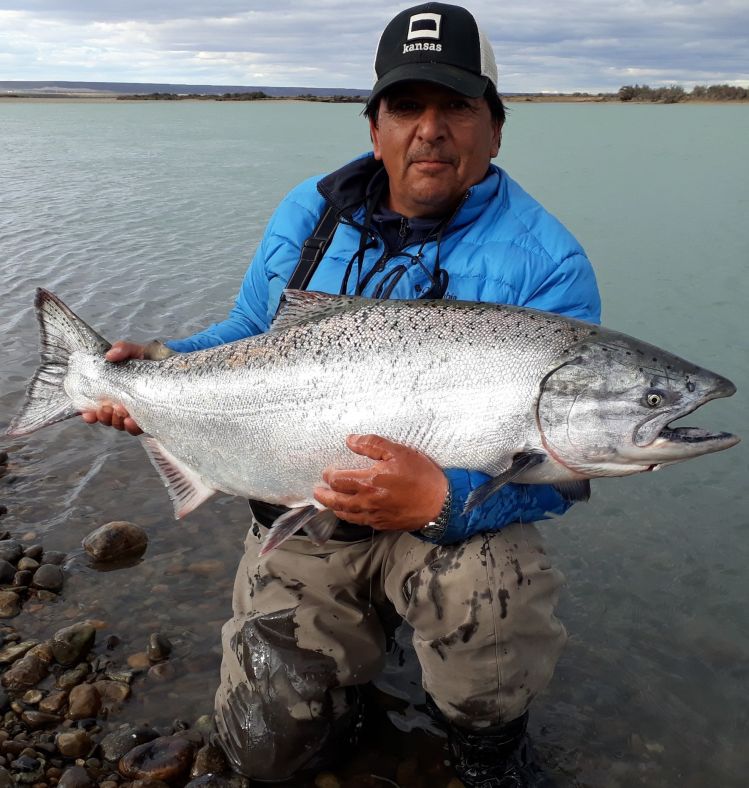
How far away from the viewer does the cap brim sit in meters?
3.26


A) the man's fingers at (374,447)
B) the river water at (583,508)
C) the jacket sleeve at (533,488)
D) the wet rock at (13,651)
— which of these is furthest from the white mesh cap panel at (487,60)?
the wet rock at (13,651)

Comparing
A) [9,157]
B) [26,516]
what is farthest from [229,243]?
[9,157]

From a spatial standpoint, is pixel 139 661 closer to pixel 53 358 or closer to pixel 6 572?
pixel 6 572

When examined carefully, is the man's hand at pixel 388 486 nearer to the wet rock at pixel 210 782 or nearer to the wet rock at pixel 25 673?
the wet rock at pixel 210 782

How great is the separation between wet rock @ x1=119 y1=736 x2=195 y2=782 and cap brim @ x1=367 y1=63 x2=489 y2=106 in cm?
296

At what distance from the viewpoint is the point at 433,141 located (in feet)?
11.1

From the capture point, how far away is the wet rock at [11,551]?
14.6ft

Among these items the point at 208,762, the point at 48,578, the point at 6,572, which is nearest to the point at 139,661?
the point at 208,762

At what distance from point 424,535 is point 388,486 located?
39cm

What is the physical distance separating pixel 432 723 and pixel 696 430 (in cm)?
181

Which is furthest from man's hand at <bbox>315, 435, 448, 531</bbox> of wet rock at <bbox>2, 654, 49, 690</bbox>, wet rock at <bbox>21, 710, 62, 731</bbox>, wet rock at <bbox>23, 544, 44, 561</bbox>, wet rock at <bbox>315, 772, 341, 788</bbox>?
wet rock at <bbox>23, 544, 44, 561</bbox>

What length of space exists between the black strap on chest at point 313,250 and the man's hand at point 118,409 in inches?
31.1

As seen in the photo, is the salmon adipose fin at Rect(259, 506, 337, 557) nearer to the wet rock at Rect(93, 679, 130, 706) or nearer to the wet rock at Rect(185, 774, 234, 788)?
the wet rock at Rect(185, 774, 234, 788)

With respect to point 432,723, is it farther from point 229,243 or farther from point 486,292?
point 229,243
